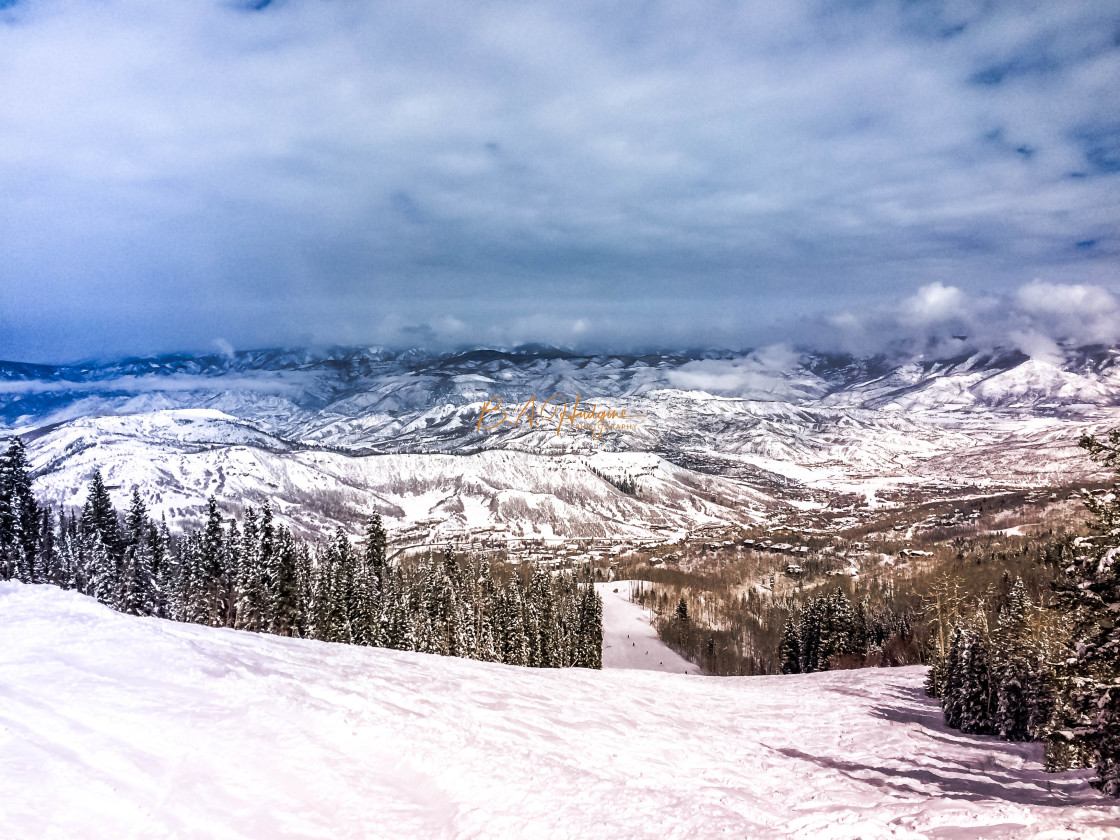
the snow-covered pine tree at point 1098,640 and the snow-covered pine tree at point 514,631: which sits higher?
the snow-covered pine tree at point 1098,640

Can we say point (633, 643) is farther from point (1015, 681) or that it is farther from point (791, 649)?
point (1015, 681)

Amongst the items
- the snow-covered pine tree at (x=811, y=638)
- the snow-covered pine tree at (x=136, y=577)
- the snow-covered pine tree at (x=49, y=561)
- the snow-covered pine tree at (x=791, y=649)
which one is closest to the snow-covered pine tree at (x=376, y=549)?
the snow-covered pine tree at (x=136, y=577)

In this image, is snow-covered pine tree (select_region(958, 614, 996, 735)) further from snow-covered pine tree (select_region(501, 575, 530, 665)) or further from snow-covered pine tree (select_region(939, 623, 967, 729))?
snow-covered pine tree (select_region(501, 575, 530, 665))

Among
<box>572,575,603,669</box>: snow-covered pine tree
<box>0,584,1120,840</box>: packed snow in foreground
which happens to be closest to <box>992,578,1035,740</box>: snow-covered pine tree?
<box>0,584,1120,840</box>: packed snow in foreground

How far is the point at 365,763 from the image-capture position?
1730 centimetres

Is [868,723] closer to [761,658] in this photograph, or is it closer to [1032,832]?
[1032,832]

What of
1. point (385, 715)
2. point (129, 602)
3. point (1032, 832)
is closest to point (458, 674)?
point (385, 715)

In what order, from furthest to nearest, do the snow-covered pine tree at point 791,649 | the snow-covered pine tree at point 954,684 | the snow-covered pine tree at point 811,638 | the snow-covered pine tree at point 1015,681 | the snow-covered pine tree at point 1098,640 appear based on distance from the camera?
1. the snow-covered pine tree at point 791,649
2. the snow-covered pine tree at point 811,638
3. the snow-covered pine tree at point 954,684
4. the snow-covered pine tree at point 1015,681
5. the snow-covered pine tree at point 1098,640

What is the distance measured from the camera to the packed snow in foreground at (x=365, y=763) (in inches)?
529

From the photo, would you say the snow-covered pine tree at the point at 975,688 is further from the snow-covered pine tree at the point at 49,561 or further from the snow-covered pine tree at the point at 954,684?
the snow-covered pine tree at the point at 49,561

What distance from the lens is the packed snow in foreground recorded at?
1344 centimetres

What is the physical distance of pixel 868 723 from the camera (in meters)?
43.8

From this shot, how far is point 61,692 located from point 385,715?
9191 millimetres

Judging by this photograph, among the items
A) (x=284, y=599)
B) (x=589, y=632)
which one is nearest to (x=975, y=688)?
(x=589, y=632)
